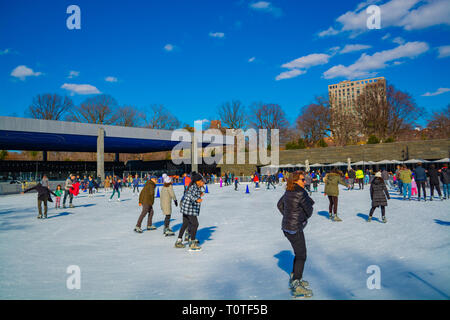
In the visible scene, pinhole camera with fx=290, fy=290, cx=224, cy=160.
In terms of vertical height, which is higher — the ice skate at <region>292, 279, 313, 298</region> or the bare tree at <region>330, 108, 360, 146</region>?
the bare tree at <region>330, 108, 360, 146</region>

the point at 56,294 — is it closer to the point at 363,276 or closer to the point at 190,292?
the point at 190,292

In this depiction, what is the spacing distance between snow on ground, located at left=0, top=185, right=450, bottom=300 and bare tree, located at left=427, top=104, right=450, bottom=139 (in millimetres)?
48777

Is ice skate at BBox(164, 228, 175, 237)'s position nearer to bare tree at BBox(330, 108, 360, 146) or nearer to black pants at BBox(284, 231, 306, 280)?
black pants at BBox(284, 231, 306, 280)

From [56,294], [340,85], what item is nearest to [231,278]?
[56,294]

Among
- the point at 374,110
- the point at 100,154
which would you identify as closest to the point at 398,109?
the point at 374,110

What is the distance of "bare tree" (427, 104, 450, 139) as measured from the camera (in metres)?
47.4

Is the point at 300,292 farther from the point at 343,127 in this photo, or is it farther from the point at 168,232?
the point at 343,127

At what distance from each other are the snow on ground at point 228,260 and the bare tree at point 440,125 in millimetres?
48777

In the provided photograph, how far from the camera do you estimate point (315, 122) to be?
5628cm

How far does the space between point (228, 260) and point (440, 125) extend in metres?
57.1

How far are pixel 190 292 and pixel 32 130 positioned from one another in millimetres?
26806

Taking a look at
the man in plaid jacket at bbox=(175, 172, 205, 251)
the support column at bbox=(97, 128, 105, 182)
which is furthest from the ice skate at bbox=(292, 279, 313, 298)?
the support column at bbox=(97, 128, 105, 182)

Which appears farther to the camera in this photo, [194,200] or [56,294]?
[194,200]
